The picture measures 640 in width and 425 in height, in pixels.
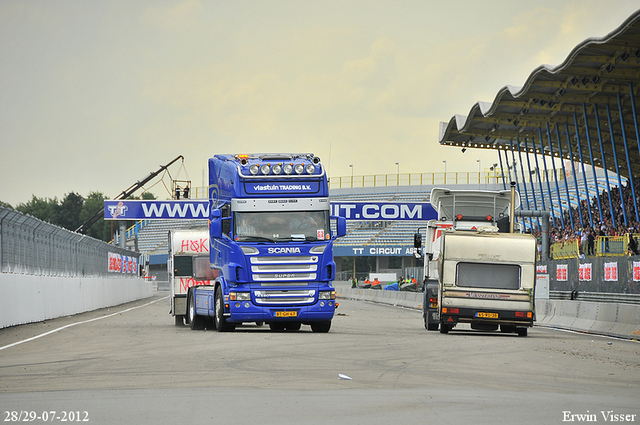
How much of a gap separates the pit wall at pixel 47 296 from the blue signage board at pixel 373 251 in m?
50.3

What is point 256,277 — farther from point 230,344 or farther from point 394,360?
point 394,360

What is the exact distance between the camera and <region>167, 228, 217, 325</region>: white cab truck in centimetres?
2503

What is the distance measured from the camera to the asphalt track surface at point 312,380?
8562 millimetres

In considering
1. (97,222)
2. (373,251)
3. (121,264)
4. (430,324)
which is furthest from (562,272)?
(97,222)

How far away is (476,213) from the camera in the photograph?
2606 cm

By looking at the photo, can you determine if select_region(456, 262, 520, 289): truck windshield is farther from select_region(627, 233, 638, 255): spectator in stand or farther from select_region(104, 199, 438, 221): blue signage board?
select_region(104, 199, 438, 221): blue signage board

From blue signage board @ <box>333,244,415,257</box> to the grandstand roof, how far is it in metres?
26.8

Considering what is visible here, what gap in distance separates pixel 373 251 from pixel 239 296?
7445cm

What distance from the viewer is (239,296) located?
67.2 feet

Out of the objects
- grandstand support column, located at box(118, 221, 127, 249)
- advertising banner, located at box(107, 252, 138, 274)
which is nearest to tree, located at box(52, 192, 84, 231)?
grandstand support column, located at box(118, 221, 127, 249)

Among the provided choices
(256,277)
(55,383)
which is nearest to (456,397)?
(55,383)

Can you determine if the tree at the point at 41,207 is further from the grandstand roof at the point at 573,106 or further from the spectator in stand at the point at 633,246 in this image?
the spectator in stand at the point at 633,246

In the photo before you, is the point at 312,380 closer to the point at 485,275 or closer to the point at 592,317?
the point at 485,275

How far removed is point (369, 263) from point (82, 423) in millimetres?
104568
